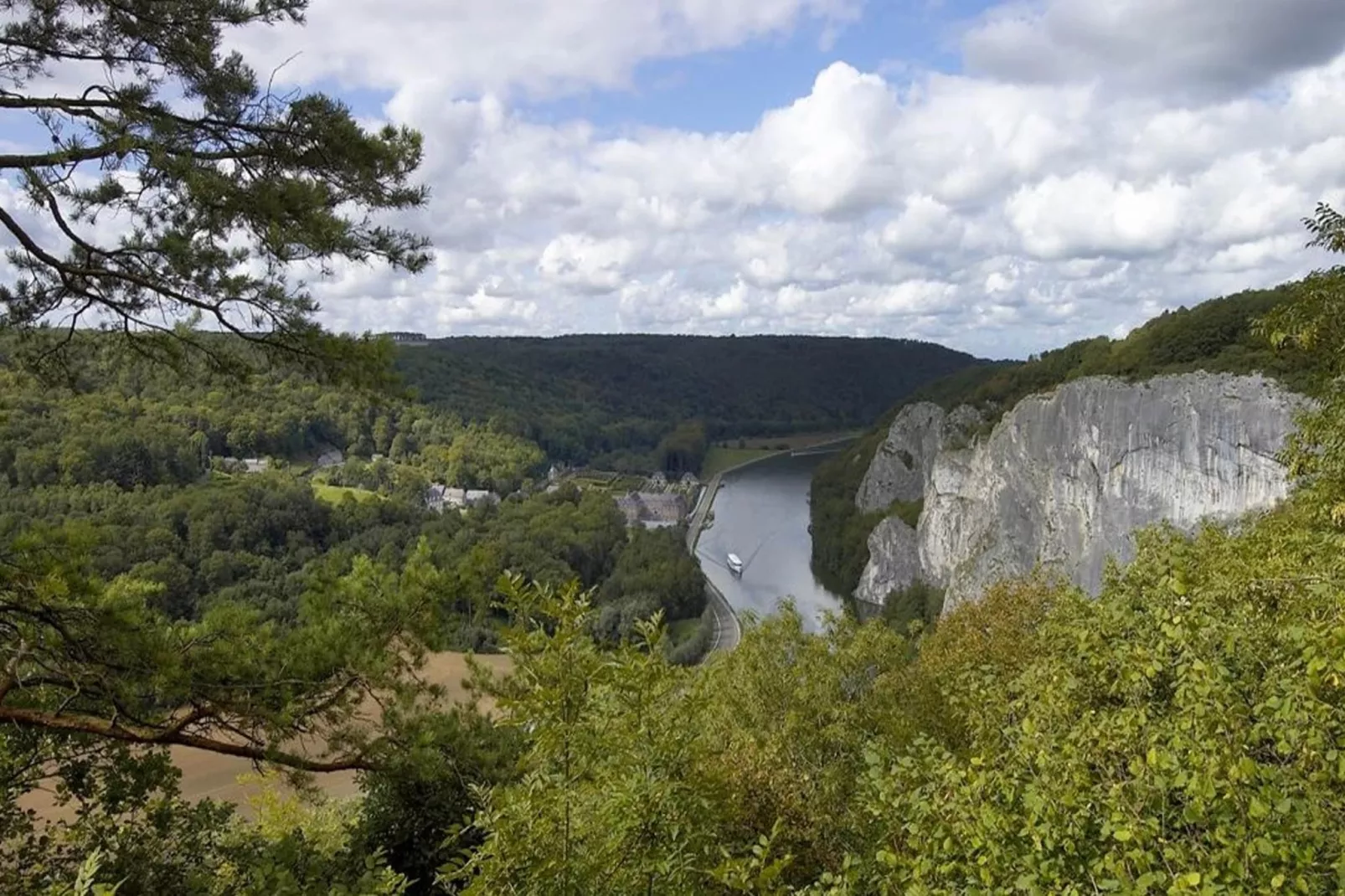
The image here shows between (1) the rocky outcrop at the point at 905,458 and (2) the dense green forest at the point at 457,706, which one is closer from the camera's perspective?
(2) the dense green forest at the point at 457,706

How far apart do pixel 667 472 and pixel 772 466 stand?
57.5 ft

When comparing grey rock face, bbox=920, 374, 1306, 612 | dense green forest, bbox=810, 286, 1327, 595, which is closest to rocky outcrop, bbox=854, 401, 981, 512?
dense green forest, bbox=810, 286, 1327, 595

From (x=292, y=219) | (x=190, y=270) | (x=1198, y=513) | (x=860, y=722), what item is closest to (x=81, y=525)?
(x=190, y=270)

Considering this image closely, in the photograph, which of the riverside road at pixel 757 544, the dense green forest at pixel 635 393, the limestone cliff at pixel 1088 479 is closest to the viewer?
the limestone cliff at pixel 1088 479

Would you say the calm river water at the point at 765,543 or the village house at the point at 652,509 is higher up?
the village house at the point at 652,509

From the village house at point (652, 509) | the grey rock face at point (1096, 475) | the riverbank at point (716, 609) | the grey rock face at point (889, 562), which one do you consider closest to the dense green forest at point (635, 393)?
the village house at point (652, 509)

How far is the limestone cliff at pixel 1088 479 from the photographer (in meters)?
31.6

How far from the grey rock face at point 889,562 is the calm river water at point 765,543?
285 cm

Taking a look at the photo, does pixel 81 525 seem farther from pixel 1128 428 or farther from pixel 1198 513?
pixel 1128 428

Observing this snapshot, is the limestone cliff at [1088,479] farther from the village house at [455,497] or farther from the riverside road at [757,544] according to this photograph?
the village house at [455,497]

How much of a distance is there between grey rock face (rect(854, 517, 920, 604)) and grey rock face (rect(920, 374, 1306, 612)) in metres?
1.09

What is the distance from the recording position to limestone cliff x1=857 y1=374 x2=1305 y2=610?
3161 cm

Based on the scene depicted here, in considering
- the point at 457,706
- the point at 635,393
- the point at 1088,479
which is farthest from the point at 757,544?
the point at 635,393

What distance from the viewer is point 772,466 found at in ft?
383
